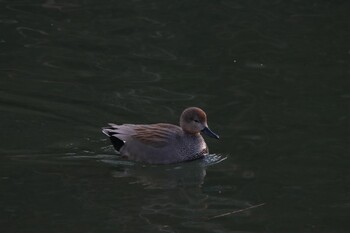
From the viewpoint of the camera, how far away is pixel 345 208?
8477 millimetres

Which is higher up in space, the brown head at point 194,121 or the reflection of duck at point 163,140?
the brown head at point 194,121

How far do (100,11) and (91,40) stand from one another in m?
1.49

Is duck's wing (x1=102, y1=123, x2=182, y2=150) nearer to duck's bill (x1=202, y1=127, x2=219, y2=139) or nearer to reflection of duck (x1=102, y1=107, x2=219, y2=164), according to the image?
reflection of duck (x1=102, y1=107, x2=219, y2=164)

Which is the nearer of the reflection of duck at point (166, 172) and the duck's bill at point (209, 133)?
the reflection of duck at point (166, 172)

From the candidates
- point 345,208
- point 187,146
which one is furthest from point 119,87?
point 345,208

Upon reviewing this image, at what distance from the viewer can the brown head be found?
10203 millimetres

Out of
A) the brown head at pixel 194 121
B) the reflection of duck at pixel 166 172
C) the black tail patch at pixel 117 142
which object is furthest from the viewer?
the brown head at pixel 194 121

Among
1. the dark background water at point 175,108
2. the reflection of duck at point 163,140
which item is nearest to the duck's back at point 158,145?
the reflection of duck at point 163,140

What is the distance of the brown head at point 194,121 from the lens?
10203 mm

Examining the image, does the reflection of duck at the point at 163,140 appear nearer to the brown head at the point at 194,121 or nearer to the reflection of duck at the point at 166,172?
the brown head at the point at 194,121

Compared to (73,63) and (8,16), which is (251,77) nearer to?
(73,63)

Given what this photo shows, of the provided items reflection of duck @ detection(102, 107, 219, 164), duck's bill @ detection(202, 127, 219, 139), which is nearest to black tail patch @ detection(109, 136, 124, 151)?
reflection of duck @ detection(102, 107, 219, 164)

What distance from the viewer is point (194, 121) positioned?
1027cm

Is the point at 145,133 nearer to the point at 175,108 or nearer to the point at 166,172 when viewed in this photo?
the point at 166,172
